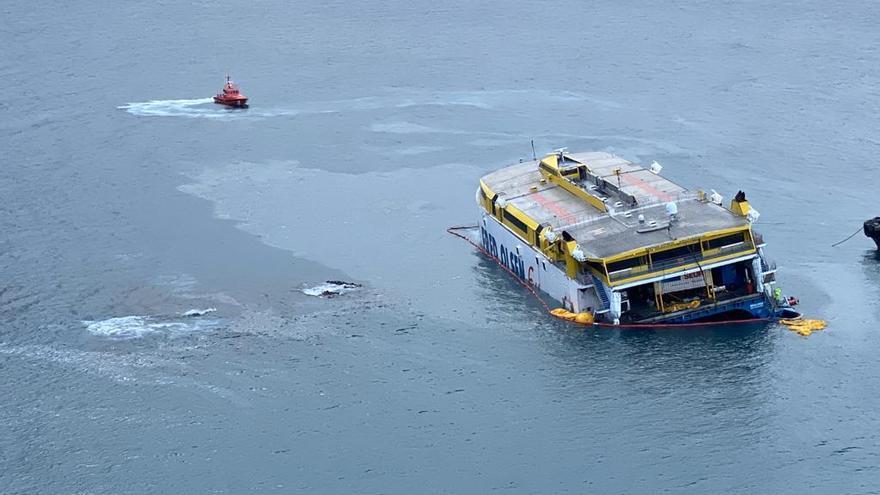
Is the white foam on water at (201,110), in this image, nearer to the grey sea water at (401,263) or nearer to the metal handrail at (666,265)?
the grey sea water at (401,263)

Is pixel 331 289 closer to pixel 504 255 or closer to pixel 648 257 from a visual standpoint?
pixel 504 255

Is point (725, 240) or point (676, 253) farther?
point (725, 240)

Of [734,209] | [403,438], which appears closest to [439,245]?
[734,209]

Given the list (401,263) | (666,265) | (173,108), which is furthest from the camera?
(173,108)

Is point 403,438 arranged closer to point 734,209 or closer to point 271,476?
point 271,476

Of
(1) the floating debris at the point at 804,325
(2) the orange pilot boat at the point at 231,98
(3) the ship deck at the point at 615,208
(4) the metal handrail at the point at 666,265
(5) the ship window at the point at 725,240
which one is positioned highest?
(2) the orange pilot boat at the point at 231,98

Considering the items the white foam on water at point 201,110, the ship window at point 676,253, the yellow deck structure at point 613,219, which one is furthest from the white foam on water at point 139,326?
the white foam on water at point 201,110

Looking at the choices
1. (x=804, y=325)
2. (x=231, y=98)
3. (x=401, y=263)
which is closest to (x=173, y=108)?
(x=231, y=98)
